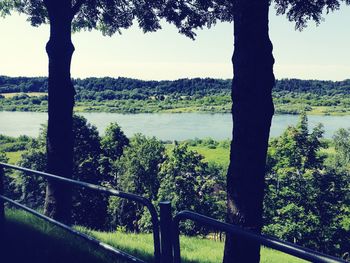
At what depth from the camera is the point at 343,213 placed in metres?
36.6

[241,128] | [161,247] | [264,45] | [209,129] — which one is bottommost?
[209,129]

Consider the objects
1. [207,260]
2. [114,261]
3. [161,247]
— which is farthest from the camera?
[207,260]

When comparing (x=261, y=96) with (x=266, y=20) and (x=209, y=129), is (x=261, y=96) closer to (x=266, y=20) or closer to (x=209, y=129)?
(x=266, y=20)

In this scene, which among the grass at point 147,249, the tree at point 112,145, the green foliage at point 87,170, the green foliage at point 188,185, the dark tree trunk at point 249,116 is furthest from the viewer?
the tree at point 112,145

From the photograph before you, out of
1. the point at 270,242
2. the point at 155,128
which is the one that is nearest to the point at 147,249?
the point at 270,242

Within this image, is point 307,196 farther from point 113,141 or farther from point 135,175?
point 113,141

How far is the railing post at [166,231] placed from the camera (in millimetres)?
2797

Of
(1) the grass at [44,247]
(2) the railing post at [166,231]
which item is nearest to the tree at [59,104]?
(1) the grass at [44,247]

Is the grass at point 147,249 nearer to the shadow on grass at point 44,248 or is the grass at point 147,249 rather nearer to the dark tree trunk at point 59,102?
the shadow on grass at point 44,248

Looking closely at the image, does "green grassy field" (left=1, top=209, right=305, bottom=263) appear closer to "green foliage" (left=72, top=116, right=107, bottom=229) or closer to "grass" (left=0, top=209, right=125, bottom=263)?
"grass" (left=0, top=209, right=125, bottom=263)

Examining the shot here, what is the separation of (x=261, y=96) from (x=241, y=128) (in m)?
0.47

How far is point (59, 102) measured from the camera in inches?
332

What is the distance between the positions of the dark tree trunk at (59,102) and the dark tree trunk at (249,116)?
14.7ft

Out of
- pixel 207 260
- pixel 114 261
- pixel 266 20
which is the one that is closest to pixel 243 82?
pixel 266 20
